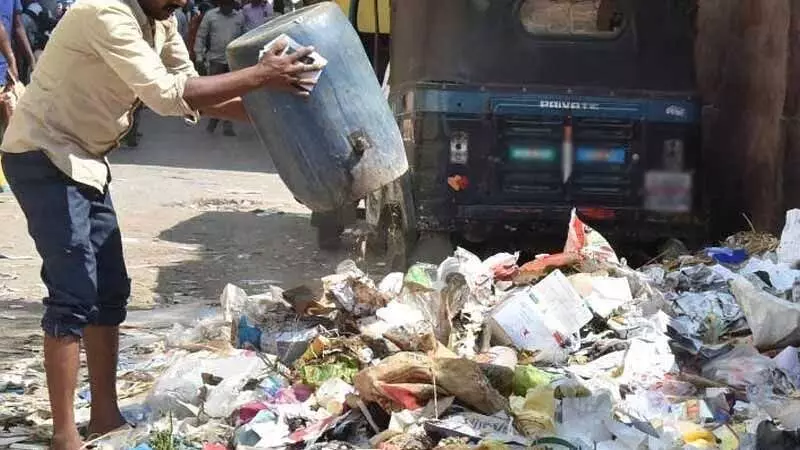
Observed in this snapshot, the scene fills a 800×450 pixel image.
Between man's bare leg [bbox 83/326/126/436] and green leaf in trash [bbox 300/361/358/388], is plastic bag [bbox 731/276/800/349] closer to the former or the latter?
green leaf in trash [bbox 300/361/358/388]

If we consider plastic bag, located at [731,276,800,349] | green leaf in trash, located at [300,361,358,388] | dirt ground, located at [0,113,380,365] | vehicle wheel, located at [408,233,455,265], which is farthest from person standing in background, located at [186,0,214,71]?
plastic bag, located at [731,276,800,349]

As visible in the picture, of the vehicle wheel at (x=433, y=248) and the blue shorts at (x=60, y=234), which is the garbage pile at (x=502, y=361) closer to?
the blue shorts at (x=60, y=234)

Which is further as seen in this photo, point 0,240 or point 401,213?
point 0,240

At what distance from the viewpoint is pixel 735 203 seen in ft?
24.5

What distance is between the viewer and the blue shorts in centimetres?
371

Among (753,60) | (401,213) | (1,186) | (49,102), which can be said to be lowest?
(1,186)

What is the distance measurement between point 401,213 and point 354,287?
197cm

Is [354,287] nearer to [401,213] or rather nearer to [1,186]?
[401,213]

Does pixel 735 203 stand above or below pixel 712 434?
below

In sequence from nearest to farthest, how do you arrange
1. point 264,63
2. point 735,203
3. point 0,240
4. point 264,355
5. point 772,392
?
1. point 264,63
2. point 772,392
3. point 264,355
4. point 735,203
5. point 0,240

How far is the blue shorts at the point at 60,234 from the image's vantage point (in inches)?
146

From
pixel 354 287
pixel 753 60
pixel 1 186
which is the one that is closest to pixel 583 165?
pixel 753 60

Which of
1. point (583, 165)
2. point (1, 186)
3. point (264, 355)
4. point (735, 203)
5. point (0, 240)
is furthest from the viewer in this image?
point (1, 186)

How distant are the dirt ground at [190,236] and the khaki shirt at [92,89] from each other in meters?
1.74
